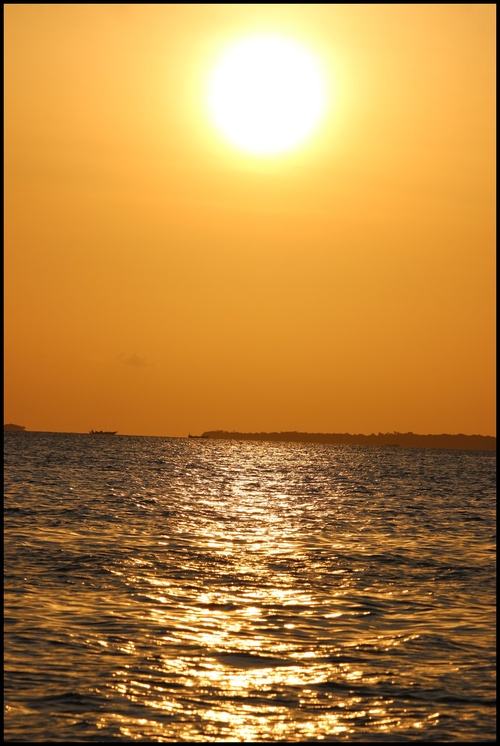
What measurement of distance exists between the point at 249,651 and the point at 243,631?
87.6 inches

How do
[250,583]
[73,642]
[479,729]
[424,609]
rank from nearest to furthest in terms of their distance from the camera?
[479,729] → [73,642] → [424,609] → [250,583]

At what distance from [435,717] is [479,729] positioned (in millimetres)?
968

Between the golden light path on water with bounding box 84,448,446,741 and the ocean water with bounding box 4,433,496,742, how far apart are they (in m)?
0.06

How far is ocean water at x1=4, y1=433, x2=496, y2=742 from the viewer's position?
62.1ft

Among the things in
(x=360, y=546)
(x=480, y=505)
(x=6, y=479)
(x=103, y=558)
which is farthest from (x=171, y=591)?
(x=6, y=479)

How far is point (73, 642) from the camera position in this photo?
943 inches

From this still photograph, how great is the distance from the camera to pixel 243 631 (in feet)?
85.7

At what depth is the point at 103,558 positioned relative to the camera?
38.1 m

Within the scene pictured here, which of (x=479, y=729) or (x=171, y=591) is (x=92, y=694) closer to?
(x=479, y=729)

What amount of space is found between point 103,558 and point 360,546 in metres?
13.4

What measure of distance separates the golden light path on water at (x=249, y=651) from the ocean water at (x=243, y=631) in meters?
0.06

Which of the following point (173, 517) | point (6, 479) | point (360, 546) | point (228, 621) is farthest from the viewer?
point (6, 479)

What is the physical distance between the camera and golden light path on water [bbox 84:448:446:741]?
61.6ft

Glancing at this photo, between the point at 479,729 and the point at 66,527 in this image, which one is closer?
the point at 479,729
